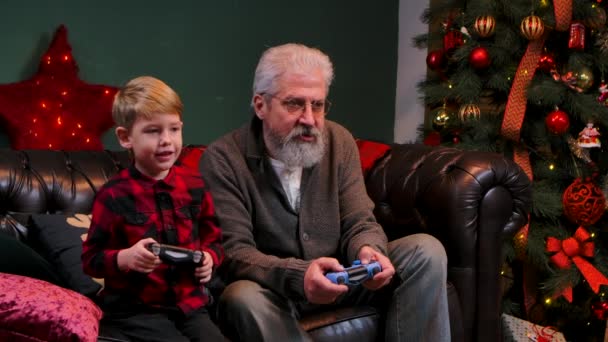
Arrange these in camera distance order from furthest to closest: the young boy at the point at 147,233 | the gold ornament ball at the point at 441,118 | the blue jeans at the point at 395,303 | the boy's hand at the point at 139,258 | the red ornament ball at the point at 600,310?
1. the gold ornament ball at the point at 441,118
2. the red ornament ball at the point at 600,310
3. the blue jeans at the point at 395,303
4. the young boy at the point at 147,233
5. the boy's hand at the point at 139,258

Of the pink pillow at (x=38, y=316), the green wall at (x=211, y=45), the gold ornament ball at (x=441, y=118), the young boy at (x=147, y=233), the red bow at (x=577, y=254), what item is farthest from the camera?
the gold ornament ball at (x=441, y=118)

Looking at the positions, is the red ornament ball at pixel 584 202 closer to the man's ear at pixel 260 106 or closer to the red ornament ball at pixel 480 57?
the red ornament ball at pixel 480 57

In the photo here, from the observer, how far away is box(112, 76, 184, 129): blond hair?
1626mm

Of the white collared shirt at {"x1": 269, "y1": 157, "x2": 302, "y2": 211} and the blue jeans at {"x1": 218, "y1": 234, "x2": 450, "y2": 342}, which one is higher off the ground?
the white collared shirt at {"x1": 269, "y1": 157, "x2": 302, "y2": 211}

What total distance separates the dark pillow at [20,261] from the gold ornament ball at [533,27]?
2.04 metres

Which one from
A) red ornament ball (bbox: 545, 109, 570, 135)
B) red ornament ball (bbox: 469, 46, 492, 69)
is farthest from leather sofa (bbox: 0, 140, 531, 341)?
red ornament ball (bbox: 469, 46, 492, 69)

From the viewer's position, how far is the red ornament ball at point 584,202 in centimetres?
280

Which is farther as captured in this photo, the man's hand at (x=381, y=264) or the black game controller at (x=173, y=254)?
the man's hand at (x=381, y=264)

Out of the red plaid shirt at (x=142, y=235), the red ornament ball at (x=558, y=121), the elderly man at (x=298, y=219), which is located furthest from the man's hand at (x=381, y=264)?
the red ornament ball at (x=558, y=121)

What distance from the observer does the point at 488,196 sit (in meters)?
2.22

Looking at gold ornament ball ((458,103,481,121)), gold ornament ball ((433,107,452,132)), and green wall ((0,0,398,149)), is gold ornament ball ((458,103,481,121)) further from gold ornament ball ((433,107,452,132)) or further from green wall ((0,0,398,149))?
green wall ((0,0,398,149))

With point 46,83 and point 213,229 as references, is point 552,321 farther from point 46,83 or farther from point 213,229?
point 46,83

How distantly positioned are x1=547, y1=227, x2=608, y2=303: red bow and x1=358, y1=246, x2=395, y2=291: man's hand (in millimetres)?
1298

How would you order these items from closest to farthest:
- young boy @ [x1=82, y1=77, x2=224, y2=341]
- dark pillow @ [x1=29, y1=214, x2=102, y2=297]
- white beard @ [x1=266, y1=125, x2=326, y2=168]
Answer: young boy @ [x1=82, y1=77, x2=224, y2=341]
dark pillow @ [x1=29, y1=214, x2=102, y2=297]
white beard @ [x1=266, y1=125, x2=326, y2=168]
